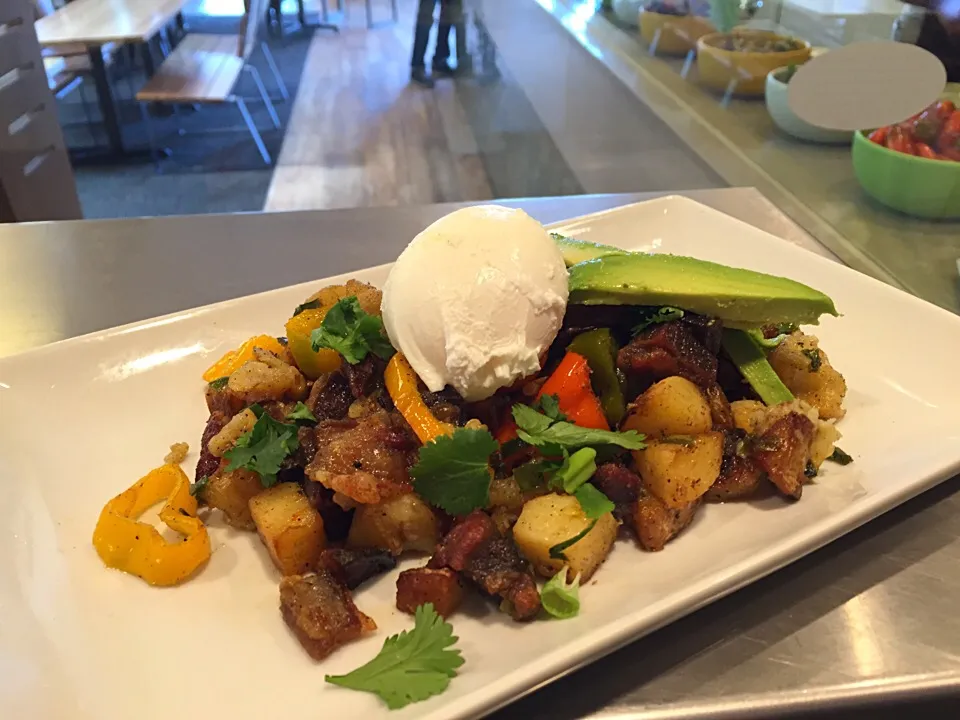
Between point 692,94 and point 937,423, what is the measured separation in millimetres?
2175

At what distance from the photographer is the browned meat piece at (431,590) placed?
38.7 inches

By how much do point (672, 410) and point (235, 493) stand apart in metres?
0.66

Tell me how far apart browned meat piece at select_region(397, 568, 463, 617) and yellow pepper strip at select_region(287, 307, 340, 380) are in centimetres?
45

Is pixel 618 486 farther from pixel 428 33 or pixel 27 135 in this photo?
pixel 428 33

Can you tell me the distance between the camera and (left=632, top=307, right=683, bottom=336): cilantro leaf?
1.23 metres

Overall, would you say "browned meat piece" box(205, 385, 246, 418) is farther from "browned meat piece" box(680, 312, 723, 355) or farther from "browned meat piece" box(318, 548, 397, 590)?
"browned meat piece" box(680, 312, 723, 355)

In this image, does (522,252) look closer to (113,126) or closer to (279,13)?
(113,126)

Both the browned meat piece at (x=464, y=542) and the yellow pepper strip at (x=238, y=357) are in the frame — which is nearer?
the browned meat piece at (x=464, y=542)

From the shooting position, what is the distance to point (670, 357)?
120 centimetres

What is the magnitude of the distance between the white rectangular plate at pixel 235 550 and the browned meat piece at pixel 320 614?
0.8 inches

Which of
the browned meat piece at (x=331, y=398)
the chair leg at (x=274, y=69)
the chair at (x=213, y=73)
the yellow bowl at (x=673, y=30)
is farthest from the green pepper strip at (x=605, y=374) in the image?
the chair leg at (x=274, y=69)

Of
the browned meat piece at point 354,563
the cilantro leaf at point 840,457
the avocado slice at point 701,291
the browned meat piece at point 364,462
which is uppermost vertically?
the avocado slice at point 701,291

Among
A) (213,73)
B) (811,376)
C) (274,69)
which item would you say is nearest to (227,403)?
(811,376)

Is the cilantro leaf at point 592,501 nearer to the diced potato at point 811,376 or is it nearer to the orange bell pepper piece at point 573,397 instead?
the orange bell pepper piece at point 573,397
